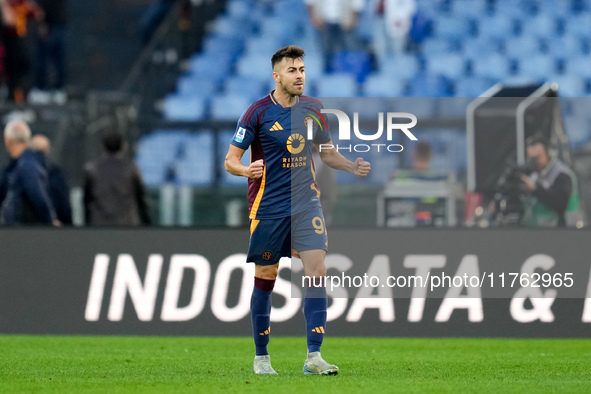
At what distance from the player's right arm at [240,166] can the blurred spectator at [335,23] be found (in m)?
9.40

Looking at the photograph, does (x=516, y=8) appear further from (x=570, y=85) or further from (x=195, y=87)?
(x=195, y=87)

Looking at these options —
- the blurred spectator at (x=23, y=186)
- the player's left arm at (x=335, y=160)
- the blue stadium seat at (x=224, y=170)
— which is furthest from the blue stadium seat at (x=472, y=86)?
the player's left arm at (x=335, y=160)

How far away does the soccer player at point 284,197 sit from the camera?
6035 millimetres

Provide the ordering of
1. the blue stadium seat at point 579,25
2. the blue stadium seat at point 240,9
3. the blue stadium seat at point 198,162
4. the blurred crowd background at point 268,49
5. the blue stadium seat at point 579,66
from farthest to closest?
the blue stadium seat at point 240,9 < the blue stadium seat at point 579,25 < the blue stadium seat at point 579,66 < the blurred crowd background at point 268,49 < the blue stadium seat at point 198,162

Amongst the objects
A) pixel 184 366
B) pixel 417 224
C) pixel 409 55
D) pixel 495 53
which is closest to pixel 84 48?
pixel 409 55

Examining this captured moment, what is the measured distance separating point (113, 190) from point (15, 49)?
6779mm

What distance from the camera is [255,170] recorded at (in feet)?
19.2

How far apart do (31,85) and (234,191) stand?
22.9ft

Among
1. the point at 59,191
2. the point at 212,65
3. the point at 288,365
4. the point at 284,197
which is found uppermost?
the point at 212,65

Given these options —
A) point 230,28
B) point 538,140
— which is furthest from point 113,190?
point 230,28

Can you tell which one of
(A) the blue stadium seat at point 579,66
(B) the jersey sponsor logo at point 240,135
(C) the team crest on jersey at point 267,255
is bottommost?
(C) the team crest on jersey at point 267,255

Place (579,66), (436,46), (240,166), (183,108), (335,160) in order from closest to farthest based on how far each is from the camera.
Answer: (240,166) → (335,160) → (183,108) → (579,66) → (436,46)

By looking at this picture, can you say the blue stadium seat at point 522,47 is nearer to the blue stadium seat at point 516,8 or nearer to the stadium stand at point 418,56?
the stadium stand at point 418,56

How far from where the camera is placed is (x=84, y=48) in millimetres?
16500
